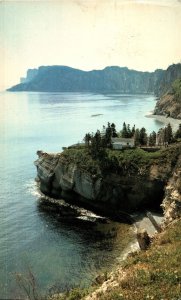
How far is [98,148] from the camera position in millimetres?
68812

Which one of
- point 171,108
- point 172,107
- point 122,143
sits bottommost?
point 171,108

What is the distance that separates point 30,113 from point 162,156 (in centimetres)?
13131

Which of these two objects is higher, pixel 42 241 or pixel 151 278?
pixel 151 278

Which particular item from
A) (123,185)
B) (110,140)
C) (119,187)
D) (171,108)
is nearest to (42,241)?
(119,187)

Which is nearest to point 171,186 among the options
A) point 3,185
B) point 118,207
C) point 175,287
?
point 118,207

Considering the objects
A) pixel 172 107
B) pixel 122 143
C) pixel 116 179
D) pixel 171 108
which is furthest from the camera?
pixel 172 107

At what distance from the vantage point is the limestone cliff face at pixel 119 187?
63.1m

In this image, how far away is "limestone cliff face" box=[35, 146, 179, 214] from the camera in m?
63.1

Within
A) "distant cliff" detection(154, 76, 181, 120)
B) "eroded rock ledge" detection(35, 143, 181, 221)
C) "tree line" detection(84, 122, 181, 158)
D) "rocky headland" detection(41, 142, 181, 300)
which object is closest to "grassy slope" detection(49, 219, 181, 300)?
"rocky headland" detection(41, 142, 181, 300)

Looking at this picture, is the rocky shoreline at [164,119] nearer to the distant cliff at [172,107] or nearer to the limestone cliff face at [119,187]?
the distant cliff at [172,107]

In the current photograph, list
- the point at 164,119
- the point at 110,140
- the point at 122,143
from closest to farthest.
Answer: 1. the point at 110,140
2. the point at 122,143
3. the point at 164,119

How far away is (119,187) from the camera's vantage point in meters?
64.2

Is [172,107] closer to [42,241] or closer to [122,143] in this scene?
[122,143]

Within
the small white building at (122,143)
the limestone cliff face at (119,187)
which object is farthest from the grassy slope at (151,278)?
the small white building at (122,143)
